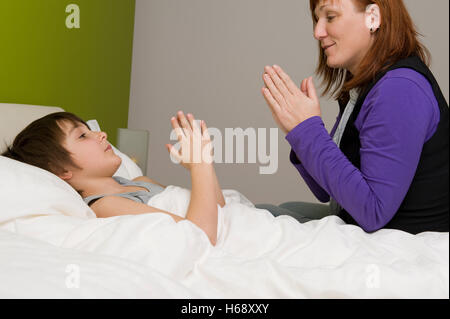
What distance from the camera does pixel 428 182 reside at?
0.93m

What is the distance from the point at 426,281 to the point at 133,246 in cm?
49

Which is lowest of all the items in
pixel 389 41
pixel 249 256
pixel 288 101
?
pixel 249 256

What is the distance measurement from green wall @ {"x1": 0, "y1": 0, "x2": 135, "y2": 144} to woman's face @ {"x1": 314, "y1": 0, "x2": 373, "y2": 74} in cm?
148

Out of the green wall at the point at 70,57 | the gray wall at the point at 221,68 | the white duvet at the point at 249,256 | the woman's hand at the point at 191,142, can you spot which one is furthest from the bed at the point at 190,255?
the gray wall at the point at 221,68

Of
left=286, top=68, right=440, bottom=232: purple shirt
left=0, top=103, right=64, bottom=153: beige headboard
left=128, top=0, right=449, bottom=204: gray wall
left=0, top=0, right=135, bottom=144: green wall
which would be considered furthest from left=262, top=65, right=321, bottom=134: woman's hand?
left=128, top=0, right=449, bottom=204: gray wall

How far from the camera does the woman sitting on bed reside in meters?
1.13

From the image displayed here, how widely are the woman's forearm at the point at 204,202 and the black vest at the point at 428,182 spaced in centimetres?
36

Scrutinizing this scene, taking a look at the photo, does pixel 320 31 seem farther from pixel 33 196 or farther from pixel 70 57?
pixel 70 57

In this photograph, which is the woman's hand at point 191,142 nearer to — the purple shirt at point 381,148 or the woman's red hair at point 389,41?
the purple shirt at point 381,148

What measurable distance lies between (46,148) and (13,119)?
0.57 meters

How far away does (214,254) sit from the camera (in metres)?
0.94

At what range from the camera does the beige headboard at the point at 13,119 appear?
1734 millimetres

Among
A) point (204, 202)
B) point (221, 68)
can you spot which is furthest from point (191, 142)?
point (221, 68)

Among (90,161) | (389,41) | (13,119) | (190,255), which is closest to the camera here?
(190,255)
